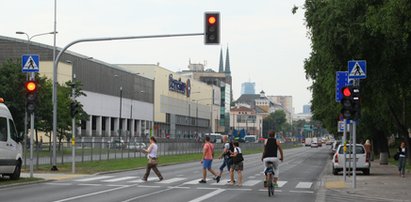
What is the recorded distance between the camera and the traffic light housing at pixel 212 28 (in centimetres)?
2252

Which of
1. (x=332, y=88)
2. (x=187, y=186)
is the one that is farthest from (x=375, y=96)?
(x=187, y=186)

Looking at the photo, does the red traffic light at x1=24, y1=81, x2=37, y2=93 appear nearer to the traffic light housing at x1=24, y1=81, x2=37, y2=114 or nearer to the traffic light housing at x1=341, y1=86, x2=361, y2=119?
the traffic light housing at x1=24, y1=81, x2=37, y2=114

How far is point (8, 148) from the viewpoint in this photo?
74.1ft

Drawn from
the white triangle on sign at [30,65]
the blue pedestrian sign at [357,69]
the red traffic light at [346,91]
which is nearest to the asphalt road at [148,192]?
the red traffic light at [346,91]

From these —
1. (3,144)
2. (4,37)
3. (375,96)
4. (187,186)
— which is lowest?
(187,186)

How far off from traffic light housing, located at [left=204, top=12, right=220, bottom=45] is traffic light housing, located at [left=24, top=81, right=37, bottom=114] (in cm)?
683

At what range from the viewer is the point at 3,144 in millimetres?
22281

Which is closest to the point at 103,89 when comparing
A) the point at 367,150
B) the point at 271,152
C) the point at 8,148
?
the point at 367,150

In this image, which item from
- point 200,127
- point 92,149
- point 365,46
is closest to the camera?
point 365,46

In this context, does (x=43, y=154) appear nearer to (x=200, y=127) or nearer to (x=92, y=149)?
(x=92, y=149)

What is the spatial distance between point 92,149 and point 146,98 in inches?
3291

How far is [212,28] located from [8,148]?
8.09 meters

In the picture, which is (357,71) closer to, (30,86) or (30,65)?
(30,86)

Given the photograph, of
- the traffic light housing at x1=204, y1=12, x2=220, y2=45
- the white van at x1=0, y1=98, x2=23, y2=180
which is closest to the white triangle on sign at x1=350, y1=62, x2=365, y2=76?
the traffic light housing at x1=204, y1=12, x2=220, y2=45
